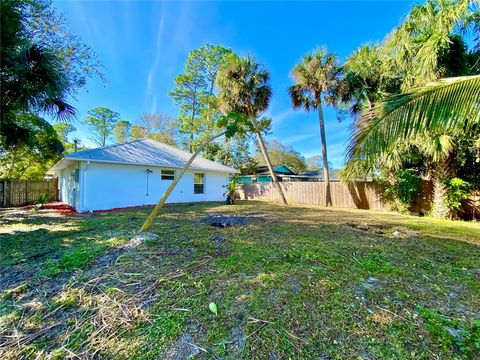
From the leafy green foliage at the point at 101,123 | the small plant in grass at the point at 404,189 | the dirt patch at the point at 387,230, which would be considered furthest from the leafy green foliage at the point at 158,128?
the dirt patch at the point at 387,230

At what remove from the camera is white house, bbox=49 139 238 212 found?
10.2 metres

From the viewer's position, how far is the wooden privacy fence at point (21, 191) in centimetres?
1270

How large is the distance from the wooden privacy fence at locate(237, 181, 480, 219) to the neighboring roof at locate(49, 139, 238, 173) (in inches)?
119

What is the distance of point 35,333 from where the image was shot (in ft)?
6.68

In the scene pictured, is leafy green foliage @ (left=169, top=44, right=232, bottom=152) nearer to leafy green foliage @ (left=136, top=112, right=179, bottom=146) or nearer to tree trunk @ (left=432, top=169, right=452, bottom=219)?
leafy green foliage @ (left=136, top=112, right=179, bottom=146)

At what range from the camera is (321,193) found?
13.9 m

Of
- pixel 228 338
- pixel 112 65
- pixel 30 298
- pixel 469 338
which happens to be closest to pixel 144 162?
pixel 112 65

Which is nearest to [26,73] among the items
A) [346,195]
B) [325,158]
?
[325,158]

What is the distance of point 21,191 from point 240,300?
1729cm

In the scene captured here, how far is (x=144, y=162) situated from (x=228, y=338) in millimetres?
11109

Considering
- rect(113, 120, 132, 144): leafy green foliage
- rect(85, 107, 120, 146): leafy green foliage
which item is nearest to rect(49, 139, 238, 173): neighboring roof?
rect(113, 120, 132, 144): leafy green foliage

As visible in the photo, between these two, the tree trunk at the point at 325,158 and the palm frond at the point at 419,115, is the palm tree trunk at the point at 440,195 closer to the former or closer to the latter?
the tree trunk at the point at 325,158

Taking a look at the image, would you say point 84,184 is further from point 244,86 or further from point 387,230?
point 387,230

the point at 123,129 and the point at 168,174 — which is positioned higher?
the point at 123,129
